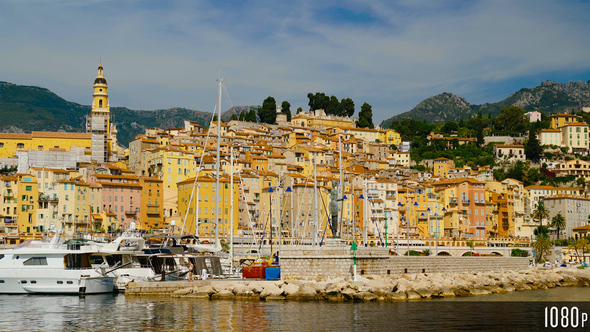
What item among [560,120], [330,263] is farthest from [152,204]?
[560,120]

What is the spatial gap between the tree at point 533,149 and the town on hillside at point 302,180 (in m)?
0.26

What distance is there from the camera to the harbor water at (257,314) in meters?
24.7

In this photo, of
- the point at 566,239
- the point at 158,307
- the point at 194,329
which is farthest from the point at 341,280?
the point at 566,239

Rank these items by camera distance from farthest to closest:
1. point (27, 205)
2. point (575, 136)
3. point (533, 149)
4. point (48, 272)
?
point (575, 136)
point (533, 149)
point (27, 205)
point (48, 272)

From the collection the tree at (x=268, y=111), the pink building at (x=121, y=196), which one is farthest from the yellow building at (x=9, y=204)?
the tree at (x=268, y=111)

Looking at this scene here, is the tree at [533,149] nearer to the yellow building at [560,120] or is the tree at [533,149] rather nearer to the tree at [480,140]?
the tree at [480,140]

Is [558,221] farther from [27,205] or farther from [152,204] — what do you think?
[27,205]

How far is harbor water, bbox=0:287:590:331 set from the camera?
80.9 feet

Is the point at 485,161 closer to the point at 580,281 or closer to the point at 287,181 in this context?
the point at 287,181

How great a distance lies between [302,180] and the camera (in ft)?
303

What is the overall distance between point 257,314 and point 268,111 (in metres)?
106

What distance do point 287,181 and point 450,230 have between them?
2296 cm

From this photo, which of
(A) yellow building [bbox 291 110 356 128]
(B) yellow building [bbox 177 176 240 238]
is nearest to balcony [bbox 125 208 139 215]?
(B) yellow building [bbox 177 176 240 238]

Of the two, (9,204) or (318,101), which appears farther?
(318,101)
